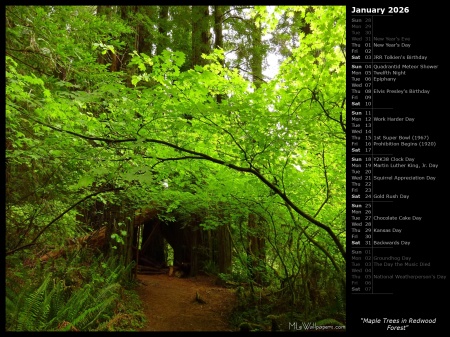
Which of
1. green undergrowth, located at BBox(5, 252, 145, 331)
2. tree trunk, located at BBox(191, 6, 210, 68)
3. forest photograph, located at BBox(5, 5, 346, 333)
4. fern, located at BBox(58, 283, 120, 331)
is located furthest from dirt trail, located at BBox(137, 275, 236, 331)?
tree trunk, located at BBox(191, 6, 210, 68)

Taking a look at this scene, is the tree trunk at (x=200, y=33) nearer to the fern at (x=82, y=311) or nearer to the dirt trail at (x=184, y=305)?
the fern at (x=82, y=311)

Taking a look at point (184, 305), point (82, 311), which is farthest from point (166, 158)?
point (184, 305)

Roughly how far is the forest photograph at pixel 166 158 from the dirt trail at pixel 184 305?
0.07 meters

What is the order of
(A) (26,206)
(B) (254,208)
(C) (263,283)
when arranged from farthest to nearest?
(C) (263,283)
(B) (254,208)
(A) (26,206)

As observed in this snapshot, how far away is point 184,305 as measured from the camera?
8656 millimetres

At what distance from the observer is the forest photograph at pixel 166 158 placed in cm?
346

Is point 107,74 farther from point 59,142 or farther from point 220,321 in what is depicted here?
point 220,321

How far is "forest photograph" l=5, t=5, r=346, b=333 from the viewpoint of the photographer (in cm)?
346

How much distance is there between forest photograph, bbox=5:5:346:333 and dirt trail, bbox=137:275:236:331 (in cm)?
7

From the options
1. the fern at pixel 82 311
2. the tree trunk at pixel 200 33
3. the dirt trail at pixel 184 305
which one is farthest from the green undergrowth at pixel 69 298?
the tree trunk at pixel 200 33

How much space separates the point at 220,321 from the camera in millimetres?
7336

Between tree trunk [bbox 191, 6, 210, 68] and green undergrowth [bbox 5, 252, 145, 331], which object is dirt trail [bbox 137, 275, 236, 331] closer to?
green undergrowth [bbox 5, 252, 145, 331]
